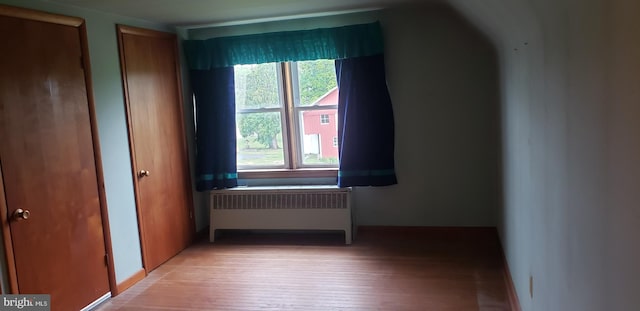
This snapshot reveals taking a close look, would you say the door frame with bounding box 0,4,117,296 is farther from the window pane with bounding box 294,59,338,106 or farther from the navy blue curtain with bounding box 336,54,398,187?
the navy blue curtain with bounding box 336,54,398,187

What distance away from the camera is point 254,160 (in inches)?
186

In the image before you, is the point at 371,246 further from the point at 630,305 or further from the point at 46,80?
the point at 630,305

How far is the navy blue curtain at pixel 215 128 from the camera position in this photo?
4.43 meters

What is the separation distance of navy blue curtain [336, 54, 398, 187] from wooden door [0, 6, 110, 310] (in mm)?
2065

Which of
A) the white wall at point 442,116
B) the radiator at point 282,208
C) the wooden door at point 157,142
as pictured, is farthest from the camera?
the radiator at point 282,208

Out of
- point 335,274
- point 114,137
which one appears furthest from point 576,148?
point 114,137

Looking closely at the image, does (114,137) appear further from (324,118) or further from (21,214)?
(324,118)

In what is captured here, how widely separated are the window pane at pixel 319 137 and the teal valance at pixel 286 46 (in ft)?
1.91

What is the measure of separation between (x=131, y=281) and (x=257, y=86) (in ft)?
6.93

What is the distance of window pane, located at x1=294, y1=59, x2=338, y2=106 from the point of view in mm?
4375

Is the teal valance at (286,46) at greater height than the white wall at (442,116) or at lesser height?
greater

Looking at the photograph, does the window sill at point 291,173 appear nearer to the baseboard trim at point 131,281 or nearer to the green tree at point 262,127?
the green tree at point 262,127

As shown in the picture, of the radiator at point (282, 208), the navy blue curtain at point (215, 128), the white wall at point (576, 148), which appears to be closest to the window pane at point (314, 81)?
the navy blue curtain at point (215, 128)

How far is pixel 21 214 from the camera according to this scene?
8.65ft
